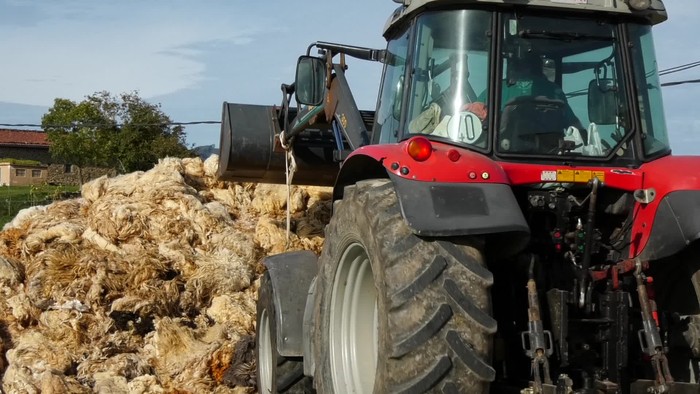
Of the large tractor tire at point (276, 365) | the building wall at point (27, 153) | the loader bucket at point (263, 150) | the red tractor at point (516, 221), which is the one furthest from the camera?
the building wall at point (27, 153)

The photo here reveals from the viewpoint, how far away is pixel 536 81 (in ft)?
16.8

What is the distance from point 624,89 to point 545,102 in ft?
1.76

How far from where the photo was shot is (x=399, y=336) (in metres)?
4.19

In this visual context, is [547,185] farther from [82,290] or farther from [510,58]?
[82,290]

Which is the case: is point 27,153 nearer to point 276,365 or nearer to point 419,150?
point 276,365

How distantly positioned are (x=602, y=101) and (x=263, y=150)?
4.56 metres

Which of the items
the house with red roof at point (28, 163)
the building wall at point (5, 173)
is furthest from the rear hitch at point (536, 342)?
the building wall at point (5, 173)

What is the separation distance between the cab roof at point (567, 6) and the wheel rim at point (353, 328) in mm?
1462

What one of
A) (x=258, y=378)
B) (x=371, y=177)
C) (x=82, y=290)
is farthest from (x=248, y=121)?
(x=371, y=177)

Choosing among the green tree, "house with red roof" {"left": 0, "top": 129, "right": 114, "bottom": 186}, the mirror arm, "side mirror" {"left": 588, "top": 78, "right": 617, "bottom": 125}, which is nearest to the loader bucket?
the mirror arm

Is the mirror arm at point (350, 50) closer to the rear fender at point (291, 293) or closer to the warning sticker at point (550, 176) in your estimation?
the rear fender at point (291, 293)

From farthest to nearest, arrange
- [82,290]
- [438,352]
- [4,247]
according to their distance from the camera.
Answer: [4,247] → [82,290] → [438,352]

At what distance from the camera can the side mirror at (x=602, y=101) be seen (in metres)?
5.20

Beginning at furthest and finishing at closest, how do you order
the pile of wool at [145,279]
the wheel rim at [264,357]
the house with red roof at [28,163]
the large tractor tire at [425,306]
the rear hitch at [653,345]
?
the house with red roof at [28,163] < the pile of wool at [145,279] < the wheel rim at [264,357] < the rear hitch at [653,345] < the large tractor tire at [425,306]
